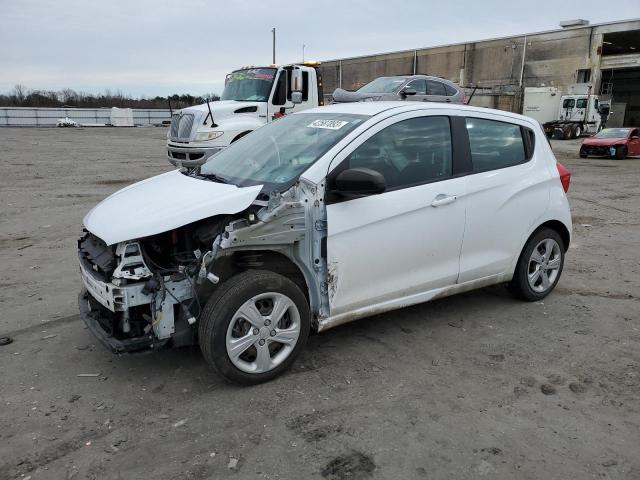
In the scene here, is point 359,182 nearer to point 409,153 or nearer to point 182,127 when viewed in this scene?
point 409,153

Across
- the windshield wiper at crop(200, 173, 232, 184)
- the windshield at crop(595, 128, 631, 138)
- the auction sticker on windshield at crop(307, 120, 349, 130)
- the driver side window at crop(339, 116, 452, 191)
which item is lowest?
the windshield at crop(595, 128, 631, 138)

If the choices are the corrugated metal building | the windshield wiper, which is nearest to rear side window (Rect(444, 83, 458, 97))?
the windshield wiper

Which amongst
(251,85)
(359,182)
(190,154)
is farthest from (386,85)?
(359,182)

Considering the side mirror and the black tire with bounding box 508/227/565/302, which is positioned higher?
the side mirror

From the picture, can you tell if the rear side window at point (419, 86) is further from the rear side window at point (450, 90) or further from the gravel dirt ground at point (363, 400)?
the gravel dirt ground at point (363, 400)

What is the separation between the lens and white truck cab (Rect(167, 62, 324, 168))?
11555 millimetres

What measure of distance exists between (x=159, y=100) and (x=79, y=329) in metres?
74.1

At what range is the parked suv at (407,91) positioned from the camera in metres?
14.9

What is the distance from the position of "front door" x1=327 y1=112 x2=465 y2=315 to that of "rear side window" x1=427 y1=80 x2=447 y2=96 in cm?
1207

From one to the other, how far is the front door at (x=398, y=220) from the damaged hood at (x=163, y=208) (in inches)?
26.0

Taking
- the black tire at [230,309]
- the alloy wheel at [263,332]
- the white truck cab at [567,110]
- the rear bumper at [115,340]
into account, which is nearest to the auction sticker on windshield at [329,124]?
the black tire at [230,309]

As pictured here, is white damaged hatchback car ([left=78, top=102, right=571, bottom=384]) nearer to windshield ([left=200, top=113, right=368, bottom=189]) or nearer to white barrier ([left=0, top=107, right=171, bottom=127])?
windshield ([left=200, top=113, right=368, bottom=189])

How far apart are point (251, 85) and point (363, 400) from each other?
10.4 m

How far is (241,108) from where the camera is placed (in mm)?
11969
